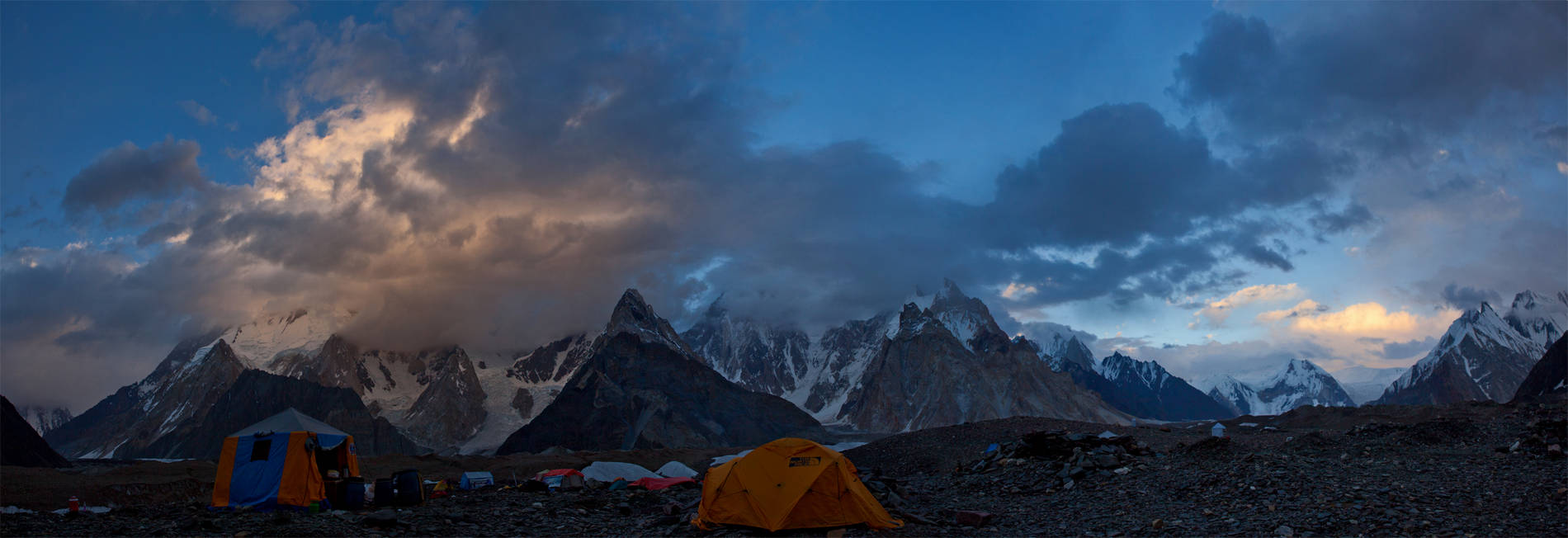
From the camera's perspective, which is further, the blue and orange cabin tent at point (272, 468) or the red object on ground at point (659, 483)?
the red object on ground at point (659, 483)

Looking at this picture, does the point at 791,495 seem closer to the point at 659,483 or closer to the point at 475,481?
the point at 659,483

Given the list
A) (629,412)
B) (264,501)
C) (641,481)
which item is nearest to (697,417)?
(629,412)

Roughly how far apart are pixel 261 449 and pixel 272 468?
866mm

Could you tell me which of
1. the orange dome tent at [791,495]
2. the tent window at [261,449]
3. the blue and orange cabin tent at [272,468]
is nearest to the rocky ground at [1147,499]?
the orange dome tent at [791,495]

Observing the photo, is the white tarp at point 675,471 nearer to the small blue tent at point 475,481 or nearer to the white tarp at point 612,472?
the white tarp at point 612,472

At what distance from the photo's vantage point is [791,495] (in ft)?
68.7

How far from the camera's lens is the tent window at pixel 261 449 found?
27.1 meters

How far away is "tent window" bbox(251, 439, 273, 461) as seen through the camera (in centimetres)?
2714

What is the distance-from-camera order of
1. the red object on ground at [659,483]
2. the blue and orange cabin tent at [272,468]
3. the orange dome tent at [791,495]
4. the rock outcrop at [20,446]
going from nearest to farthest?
the orange dome tent at [791,495], the blue and orange cabin tent at [272,468], the red object on ground at [659,483], the rock outcrop at [20,446]

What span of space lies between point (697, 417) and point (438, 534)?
179 meters

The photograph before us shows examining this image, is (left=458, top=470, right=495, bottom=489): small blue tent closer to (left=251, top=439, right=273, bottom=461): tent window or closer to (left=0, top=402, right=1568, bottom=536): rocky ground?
(left=0, top=402, right=1568, bottom=536): rocky ground

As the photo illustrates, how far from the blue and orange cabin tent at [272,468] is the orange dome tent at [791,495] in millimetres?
13371

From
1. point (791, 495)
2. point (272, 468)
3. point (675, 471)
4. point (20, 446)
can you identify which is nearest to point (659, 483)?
point (675, 471)

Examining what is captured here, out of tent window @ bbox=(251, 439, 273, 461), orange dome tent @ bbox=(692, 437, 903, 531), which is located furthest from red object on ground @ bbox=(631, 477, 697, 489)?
orange dome tent @ bbox=(692, 437, 903, 531)
